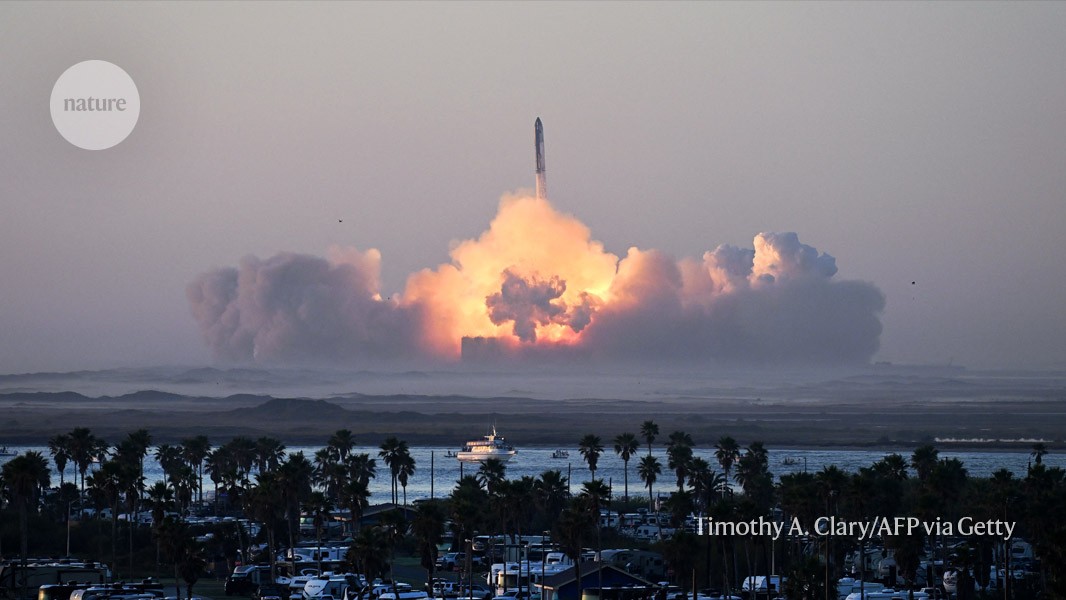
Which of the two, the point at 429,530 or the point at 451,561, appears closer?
the point at 429,530

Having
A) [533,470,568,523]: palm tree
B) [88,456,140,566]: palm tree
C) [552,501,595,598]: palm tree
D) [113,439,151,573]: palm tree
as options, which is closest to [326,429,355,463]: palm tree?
[113,439,151,573]: palm tree

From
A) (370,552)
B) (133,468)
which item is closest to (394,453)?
(133,468)

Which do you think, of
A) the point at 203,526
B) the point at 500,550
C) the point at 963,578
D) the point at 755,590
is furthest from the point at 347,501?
the point at 963,578

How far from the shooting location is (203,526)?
370 ft

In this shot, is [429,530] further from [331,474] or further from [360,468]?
[331,474]

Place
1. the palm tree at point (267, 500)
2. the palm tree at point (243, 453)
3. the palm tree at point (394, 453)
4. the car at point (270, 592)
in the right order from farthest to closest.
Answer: the palm tree at point (243, 453)
the palm tree at point (394, 453)
the palm tree at point (267, 500)
the car at point (270, 592)

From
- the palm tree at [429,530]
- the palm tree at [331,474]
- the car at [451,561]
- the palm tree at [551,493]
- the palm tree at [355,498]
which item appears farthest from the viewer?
the palm tree at [331,474]

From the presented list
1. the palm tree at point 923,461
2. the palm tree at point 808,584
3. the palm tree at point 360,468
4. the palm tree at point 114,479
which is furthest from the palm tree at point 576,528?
the palm tree at point 360,468

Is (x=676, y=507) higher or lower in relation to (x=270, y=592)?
higher

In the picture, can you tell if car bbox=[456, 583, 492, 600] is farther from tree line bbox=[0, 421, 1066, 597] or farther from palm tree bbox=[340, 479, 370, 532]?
palm tree bbox=[340, 479, 370, 532]

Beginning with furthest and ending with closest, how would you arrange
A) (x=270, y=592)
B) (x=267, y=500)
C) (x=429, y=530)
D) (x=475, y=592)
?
(x=267, y=500), (x=475, y=592), (x=270, y=592), (x=429, y=530)

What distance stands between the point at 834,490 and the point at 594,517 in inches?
504

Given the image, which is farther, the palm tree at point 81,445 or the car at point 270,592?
the palm tree at point 81,445

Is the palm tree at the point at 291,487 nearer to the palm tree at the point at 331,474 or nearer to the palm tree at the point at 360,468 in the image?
the palm tree at the point at 331,474
